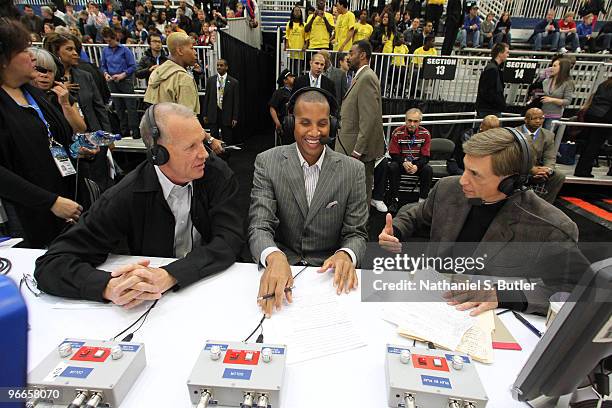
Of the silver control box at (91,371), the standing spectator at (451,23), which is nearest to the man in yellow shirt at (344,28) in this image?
the standing spectator at (451,23)

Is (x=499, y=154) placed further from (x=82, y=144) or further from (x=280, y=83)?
(x=280, y=83)

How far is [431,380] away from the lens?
33.8 inches

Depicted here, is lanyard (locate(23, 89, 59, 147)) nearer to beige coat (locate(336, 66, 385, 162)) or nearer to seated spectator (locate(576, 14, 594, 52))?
beige coat (locate(336, 66, 385, 162))

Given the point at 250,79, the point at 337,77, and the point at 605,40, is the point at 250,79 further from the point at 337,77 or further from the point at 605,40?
the point at 605,40

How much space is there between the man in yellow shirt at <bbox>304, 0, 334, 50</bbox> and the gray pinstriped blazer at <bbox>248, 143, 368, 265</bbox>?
6.44m

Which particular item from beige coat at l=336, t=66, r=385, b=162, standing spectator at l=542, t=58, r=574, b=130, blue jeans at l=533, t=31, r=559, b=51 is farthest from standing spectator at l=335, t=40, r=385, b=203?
blue jeans at l=533, t=31, r=559, b=51

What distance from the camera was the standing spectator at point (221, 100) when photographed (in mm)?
5461

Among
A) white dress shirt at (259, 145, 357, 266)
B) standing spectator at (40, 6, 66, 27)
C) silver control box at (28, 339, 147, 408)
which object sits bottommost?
silver control box at (28, 339, 147, 408)

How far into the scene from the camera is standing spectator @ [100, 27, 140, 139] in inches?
220

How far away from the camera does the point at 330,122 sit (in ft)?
6.15

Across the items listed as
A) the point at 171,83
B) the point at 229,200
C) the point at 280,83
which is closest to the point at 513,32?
the point at 280,83

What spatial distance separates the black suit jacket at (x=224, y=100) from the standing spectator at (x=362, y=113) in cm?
267

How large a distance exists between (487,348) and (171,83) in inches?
119

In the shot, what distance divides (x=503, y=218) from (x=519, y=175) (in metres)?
0.21
